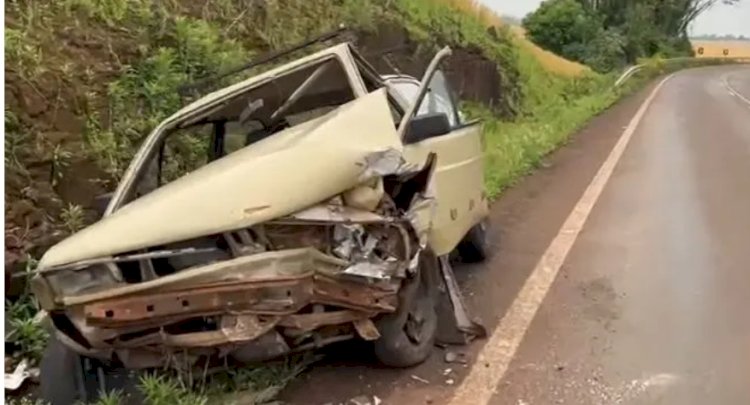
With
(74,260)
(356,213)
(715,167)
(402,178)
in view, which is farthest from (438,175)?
(715,167)

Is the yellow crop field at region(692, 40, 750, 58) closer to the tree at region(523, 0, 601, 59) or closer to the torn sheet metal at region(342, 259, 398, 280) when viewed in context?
the tree at region(523, 0, 601, 59)

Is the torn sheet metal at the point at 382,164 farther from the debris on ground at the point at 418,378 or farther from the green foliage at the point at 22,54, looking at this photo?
the green foliage at the point at 22,54

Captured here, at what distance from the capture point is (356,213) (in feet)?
15.9

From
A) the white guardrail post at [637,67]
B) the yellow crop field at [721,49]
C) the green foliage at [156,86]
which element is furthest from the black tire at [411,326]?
the yellow crop field at [721,49]

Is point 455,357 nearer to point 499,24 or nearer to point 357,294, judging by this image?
point 357,294

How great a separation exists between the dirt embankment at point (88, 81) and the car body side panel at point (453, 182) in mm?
971

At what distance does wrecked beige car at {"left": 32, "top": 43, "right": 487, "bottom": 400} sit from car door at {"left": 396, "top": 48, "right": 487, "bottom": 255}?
0.02m

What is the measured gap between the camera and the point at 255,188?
4.63 m

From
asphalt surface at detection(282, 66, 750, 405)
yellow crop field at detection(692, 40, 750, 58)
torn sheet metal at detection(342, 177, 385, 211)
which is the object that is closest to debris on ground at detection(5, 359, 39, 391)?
asphalt surface at detection(282, 66, 750, 405)

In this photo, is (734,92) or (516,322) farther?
(734,92)

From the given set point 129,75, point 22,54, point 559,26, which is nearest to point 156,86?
point 129,75

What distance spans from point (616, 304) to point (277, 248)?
2.86 metres

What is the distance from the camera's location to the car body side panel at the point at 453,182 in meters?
5.65

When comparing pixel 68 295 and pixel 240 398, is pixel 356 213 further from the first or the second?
pixel 68 295
